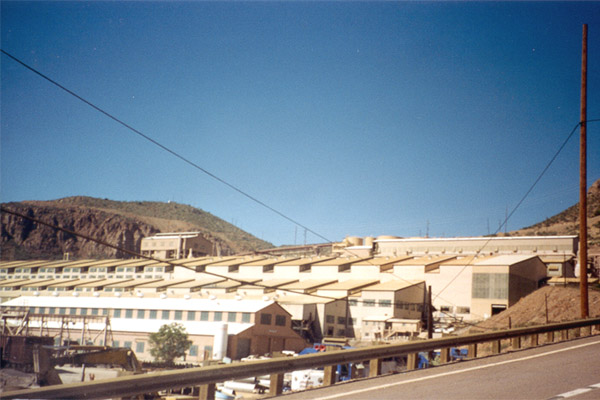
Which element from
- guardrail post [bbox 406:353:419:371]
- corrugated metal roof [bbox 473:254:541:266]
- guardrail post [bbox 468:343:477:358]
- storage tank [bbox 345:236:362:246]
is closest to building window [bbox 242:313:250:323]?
corrugated metal roof [bbox 473:254:541:266]

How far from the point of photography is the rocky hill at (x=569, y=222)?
390 ft

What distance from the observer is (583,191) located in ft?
68.2

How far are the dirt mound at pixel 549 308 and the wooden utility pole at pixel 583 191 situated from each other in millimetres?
14820

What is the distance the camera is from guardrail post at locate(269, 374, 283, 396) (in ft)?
25.2

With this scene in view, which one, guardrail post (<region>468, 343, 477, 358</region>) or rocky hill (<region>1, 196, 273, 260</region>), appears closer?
guardrail post (<region>468, 343, 477, 358</region>)

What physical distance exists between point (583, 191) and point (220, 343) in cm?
3237

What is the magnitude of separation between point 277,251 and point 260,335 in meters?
72.5

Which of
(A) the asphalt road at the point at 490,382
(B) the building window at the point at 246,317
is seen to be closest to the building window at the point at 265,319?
(B) the building window at the point at 246,317

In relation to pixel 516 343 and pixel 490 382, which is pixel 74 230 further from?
pixel 490 382

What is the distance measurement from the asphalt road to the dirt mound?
25.3 metres

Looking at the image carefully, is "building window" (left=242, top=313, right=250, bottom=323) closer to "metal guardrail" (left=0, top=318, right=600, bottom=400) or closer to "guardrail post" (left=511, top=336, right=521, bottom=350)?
"guardrail post" (left=511, top=336, right=521, bottom=350)

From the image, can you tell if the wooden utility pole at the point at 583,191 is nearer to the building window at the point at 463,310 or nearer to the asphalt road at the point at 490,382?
the asphalt road at the point at 490,382

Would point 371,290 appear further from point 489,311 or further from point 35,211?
point 35,211

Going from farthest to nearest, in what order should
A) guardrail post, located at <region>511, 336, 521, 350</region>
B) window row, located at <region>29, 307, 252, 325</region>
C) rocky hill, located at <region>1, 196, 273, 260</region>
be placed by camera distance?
rocky hill, located at <region>1, 196, 273, 260</region> → window row, located at <region>29, 307, 252, 325</region> → guardrail post, located at <region>511, 336, 521, 350</region>
